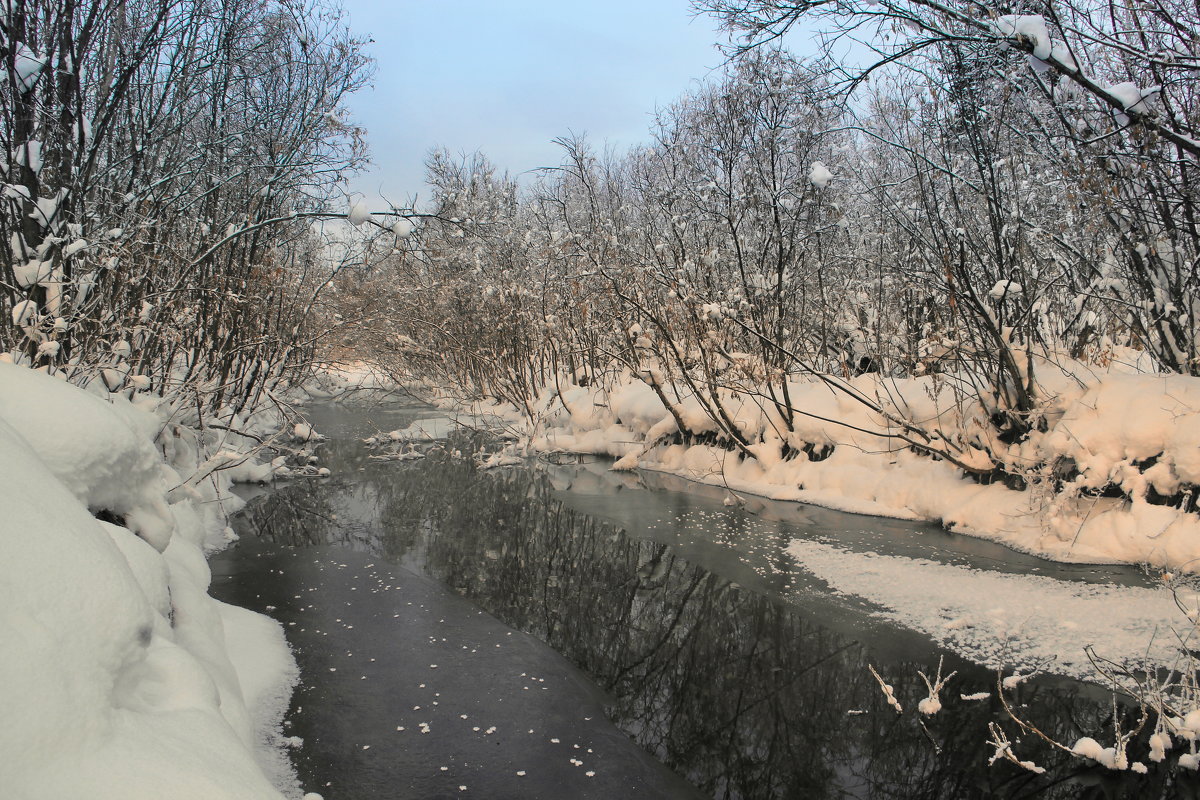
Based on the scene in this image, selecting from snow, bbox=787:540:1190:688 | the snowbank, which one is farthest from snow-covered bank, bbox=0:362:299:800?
the snowbank

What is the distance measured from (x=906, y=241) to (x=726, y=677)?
35.8 ft

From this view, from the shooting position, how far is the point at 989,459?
10000 millimetres

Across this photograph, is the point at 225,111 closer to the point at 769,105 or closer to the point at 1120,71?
the point at 769,105

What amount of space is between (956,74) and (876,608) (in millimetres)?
6416

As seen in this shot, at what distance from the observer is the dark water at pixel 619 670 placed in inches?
173

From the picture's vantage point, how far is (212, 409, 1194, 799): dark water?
14.5ft

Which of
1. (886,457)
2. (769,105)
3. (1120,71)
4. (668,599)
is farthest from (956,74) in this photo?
(668,599)

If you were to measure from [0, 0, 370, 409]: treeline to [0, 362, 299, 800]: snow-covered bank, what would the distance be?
2.84 m

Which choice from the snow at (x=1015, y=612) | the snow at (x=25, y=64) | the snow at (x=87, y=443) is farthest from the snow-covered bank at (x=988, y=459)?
the snow at (x=25, y=64)

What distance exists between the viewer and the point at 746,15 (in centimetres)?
499

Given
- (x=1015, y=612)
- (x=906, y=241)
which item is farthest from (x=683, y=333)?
(x=1015, y=612)

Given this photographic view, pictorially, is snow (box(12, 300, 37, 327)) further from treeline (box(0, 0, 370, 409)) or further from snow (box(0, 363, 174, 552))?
snow (box(0, 363, 174, 552))

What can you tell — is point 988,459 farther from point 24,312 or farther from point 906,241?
point 24,312

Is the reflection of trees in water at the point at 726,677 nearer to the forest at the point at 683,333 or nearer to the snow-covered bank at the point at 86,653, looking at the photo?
the forest at the point at 683,333
